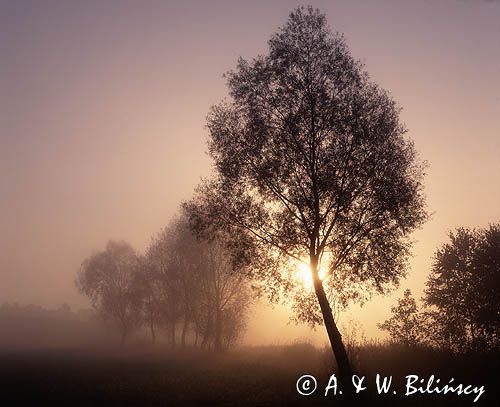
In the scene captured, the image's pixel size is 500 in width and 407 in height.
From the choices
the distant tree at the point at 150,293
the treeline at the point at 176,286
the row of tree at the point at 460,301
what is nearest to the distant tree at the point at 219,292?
the treeline at the point at 176,286

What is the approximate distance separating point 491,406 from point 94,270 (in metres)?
86.2

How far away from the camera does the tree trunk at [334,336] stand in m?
18.7

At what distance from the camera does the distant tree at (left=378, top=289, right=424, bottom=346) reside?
4078 centimetres

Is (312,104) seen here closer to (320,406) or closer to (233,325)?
(320,406)

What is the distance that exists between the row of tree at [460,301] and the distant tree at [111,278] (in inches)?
2319

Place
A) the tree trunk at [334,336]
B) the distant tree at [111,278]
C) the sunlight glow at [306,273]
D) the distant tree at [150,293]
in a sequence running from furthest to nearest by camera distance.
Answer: the distant tree at [111,278], the distant tree at [150,293], the sunlight glow at [306,273], the tree trunk at [334,336]

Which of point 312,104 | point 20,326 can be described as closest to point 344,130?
point 312,104

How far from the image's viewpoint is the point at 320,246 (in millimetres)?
21625

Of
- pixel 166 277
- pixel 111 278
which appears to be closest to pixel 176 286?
pixel 166 277

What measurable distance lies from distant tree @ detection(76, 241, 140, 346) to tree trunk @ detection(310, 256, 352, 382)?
67.3 m

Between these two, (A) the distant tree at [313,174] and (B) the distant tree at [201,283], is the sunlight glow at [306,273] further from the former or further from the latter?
(B) the distant tree at [201,283]

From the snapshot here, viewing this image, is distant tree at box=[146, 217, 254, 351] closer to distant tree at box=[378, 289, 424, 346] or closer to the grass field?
Result: distant tree at box=[378, 289, 424, 346]

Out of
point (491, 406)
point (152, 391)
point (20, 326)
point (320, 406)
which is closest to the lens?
point (491, 406)

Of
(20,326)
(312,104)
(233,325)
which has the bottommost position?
(20,326)
